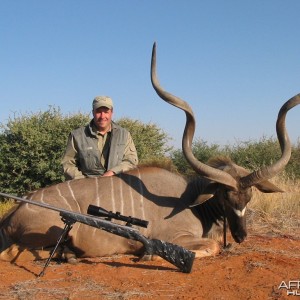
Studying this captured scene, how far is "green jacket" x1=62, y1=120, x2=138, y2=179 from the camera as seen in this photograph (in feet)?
16.8

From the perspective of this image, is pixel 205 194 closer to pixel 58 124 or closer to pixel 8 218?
pixel 8 218

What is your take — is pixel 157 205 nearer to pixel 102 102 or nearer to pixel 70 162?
pixel 70 162

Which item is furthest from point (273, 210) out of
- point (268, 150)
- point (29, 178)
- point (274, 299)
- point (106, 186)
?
point (268, 150)

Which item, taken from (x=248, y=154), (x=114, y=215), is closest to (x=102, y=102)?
(x=114, y=215)

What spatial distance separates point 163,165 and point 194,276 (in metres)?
1.62

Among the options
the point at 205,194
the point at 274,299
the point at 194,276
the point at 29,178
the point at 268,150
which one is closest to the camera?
the point at 274,299

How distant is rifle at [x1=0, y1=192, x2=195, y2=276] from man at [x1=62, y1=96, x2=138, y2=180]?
1.20 m

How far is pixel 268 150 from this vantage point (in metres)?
13.6

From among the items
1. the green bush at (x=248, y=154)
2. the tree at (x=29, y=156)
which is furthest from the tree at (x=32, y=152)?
the green bush at (x=248, y=154)

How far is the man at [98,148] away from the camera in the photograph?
202 inches

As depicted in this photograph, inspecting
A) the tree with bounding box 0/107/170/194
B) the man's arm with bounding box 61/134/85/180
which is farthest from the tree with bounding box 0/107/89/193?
the man's arm with bounding box 61/134/85/180

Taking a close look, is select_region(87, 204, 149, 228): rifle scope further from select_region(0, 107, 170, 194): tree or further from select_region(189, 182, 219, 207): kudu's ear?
select_region(0, 107, 170, 194): tree

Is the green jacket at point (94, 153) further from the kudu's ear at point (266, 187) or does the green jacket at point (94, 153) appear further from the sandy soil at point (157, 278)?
the kudu's ear at point (266, 187)

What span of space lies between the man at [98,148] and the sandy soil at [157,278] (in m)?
1.25
